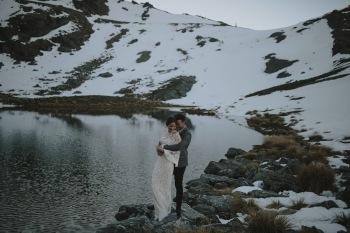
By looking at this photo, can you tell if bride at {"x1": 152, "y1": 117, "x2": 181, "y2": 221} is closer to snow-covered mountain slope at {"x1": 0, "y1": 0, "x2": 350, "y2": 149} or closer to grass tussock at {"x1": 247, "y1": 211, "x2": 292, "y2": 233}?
grass tussock at {"x1": 247, "y1": 211, "x2": 292, "y2": 233}

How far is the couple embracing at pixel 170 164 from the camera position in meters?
9.47

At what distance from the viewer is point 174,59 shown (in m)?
108

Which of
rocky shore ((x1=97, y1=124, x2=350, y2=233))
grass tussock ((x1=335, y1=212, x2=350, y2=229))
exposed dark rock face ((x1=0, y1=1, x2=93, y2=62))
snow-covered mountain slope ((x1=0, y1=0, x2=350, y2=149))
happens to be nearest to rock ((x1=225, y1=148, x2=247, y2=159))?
rocky shore ((x1=97, y1=124, x2=350, y2=233))

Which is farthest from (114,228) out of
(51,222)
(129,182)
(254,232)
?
(129,182)

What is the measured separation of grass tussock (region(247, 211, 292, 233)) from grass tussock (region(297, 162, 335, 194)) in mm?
4867

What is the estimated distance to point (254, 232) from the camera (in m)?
8.36

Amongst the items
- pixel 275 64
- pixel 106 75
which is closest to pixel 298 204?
pixel 275 64

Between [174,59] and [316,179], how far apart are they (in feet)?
322

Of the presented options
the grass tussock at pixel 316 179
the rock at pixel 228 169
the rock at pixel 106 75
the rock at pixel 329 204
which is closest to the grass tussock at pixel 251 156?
the rock at pixel 228 169

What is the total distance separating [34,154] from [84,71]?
262 ft

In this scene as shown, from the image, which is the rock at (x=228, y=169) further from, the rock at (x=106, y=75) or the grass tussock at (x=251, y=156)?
the rock at (x=106, y=75)

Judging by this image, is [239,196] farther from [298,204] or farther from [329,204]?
[329,204]

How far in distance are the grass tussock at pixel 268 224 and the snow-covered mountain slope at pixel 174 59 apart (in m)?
38.5

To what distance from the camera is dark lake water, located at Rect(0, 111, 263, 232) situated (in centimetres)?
1187
